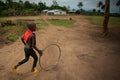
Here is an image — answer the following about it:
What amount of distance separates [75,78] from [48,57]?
7.95 feet

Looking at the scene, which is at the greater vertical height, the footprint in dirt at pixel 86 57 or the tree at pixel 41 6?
the tree at pixel 41 6

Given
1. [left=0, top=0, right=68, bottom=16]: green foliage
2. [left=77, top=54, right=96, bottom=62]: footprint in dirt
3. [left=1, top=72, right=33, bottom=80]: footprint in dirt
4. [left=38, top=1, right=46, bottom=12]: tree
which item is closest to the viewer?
[left=1, top=72, right=33, bottom=80]: footprint in dirt

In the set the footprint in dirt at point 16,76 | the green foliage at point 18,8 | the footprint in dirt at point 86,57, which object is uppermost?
the green foliage at point 18,8

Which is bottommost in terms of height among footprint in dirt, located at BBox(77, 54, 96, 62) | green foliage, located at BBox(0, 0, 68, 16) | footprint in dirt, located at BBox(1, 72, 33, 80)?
footprint in dirt, located at BBox(1, 72, 33, 80)

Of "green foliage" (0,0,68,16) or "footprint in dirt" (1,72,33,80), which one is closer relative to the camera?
"footprint in dirt" (1,72,33,80)

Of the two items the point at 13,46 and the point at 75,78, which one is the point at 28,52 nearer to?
the point at 75,78

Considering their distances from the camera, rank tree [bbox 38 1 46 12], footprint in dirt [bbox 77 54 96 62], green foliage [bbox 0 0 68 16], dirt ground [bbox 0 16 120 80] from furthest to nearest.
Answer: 1. tree [bbox 38 1 46 12]
2. green foliage [bbox 0 0 68 16]
3. footprint in dirt [bbox 77 54 96 62]
4. dirt ground [bbox 0 16 120 80]

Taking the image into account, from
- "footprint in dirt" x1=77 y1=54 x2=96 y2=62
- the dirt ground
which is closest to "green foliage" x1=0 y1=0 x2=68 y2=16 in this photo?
the dirt ground

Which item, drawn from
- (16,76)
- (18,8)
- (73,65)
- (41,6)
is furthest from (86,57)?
(41,6)

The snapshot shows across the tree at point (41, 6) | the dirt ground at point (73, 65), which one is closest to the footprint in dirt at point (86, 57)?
the dirt ground at point (73, 65)

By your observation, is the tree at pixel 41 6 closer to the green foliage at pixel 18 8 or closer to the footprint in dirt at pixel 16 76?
the green foliage at pixel 18 8

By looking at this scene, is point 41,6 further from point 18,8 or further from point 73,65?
point 73,65

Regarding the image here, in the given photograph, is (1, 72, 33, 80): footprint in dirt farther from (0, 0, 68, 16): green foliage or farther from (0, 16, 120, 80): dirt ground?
(0, 0, 68, 16): green foliage

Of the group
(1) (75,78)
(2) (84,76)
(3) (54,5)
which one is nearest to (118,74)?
(2) (84,76)
